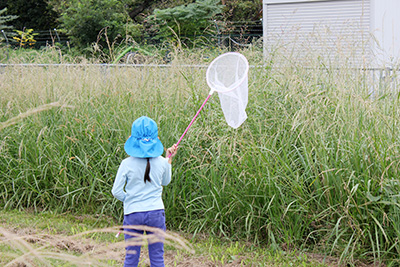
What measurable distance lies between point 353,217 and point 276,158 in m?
0.93

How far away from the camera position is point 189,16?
61.5ft

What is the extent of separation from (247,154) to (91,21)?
17.6 m

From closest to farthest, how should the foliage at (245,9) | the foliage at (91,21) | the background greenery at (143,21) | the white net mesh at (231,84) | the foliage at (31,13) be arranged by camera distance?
the white net mesh at (231,84), the background greenery at (143,21), the foliage at (91,21), the foliage at (245,9), the foliage at (31,13)

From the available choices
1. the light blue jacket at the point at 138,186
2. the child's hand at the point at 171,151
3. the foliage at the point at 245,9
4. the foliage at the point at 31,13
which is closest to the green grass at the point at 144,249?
the light blue jacket at the point at 138,186

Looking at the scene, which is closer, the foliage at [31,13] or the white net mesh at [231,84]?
the white net mesh at [231,84]

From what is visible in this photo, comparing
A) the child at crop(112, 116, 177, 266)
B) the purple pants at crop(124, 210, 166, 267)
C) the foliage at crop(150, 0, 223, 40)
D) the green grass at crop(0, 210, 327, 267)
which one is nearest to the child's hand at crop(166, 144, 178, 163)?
the child at crop(112, 116, 177, 266)

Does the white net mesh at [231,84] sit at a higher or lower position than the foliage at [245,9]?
lower

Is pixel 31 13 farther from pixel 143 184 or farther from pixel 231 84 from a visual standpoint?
pixel 143 184

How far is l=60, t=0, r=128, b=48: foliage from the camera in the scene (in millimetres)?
20234

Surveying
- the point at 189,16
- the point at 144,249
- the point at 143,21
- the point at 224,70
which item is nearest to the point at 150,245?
the point at 144,249

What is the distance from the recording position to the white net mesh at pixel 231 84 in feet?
14.0

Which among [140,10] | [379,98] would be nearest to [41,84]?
[379,98]

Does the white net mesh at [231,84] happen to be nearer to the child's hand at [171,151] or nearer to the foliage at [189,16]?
the child's hand at [171,151]

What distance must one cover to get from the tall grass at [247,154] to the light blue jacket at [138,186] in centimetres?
107
